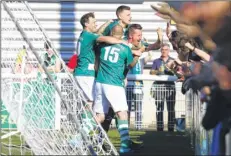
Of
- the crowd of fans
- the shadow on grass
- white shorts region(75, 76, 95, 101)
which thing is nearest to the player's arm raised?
the crowd of fans

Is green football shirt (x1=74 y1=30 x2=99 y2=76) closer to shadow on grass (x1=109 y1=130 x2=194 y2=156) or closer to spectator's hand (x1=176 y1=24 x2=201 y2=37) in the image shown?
shadow on grass (x1=109 y1=130 x2=194 y2=156)

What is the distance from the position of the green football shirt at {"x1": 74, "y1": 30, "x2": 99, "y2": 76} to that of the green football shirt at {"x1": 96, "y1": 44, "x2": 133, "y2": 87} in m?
0.53

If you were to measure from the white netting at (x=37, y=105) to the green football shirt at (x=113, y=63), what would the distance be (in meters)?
0.41

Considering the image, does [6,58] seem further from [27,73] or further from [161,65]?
[161,65]

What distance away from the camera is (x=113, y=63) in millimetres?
8781

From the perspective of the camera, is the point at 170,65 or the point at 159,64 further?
the point at 159,64

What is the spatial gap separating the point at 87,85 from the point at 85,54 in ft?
1.36

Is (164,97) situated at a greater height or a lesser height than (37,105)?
greater

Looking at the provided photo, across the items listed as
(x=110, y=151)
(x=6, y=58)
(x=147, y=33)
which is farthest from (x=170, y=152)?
(x=147, y=33)

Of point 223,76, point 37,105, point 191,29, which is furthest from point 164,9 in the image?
point 37,105

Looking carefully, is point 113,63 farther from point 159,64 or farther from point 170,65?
point 159,64

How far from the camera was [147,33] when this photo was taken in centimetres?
1616

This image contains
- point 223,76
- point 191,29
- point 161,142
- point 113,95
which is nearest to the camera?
point 191,29

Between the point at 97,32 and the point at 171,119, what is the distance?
2944 mm
